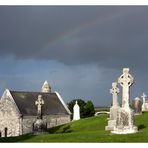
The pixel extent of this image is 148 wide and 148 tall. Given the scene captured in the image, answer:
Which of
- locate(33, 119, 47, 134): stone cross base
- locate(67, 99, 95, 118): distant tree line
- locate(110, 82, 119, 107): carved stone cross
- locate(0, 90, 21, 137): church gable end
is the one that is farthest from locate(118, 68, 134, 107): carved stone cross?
locate(67, 99, 95, 118): distant tree line

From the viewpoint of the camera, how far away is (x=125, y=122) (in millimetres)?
24688

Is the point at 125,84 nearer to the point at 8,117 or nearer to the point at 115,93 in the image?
the point at 115,93

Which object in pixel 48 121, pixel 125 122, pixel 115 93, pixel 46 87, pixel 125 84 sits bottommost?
pixel 48 121

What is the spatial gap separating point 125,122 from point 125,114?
510 mm

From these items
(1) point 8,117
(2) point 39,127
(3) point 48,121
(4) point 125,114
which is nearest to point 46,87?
(3) point 48,121

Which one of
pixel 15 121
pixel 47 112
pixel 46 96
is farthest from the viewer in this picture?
pixel 46 96

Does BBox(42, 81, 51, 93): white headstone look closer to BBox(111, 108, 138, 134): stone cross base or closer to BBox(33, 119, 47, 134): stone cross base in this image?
BBox(33, 119, 47, 134): stone cross base

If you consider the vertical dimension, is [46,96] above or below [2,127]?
above

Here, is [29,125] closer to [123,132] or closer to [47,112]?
[47,112]

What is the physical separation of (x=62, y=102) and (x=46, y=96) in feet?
9.30

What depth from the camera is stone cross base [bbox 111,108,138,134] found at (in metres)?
24.5

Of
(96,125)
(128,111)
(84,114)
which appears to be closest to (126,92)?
(128,111)

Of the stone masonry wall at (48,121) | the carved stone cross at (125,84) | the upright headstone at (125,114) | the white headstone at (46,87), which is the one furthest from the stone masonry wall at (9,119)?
the upright headstone at (125,114)

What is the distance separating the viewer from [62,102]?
65938 millimetres
